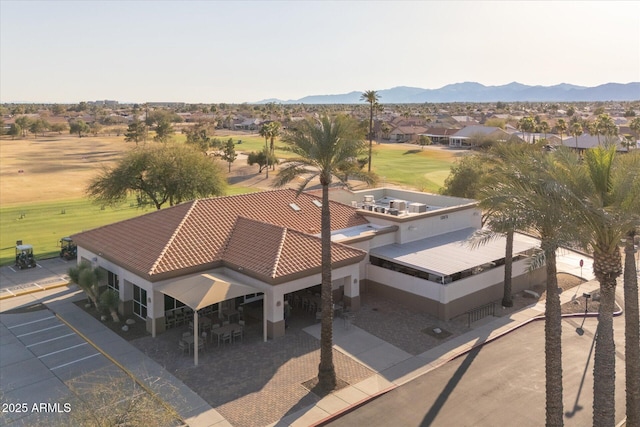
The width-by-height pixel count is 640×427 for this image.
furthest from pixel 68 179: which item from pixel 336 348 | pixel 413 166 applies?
pixel 336 348

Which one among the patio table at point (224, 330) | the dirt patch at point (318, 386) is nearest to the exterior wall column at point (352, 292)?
the patio table at point (224, 330)

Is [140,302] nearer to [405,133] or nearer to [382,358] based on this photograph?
[382,358]

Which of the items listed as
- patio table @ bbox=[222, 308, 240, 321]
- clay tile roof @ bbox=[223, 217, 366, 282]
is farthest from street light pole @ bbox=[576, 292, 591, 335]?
patio table @ bbox=[222, 308, 240, 321]

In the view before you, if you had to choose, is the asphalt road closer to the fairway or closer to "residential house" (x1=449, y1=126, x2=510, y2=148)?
the fairway

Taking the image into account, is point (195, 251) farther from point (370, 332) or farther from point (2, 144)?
point (2, 144)

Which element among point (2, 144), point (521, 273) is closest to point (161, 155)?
point (521, 273)
